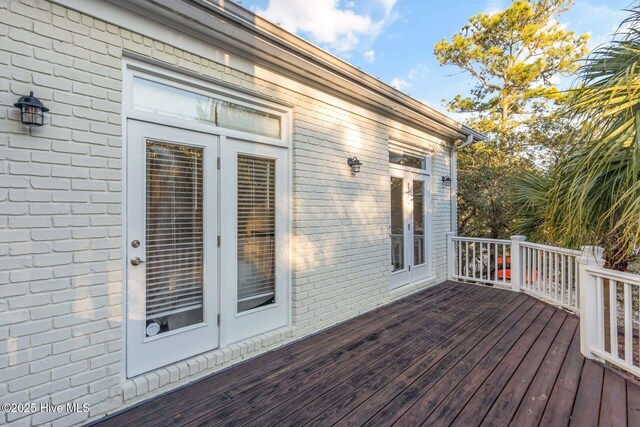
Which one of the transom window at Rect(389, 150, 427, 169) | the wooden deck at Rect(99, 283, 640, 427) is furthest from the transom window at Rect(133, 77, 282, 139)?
the transom window at Rect(389, 150, 427, 169)

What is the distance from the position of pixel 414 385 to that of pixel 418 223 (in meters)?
3.49

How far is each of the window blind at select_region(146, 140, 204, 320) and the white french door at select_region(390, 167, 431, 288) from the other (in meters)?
3.13

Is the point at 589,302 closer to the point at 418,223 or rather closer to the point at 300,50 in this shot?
the point at 418,223

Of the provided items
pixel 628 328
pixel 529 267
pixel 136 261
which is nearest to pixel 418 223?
pixel 529 267

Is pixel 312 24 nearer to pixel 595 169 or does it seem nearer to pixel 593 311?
pixel 595 169

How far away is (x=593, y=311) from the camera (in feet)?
9.71

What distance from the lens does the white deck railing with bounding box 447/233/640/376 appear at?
2668 millimetres

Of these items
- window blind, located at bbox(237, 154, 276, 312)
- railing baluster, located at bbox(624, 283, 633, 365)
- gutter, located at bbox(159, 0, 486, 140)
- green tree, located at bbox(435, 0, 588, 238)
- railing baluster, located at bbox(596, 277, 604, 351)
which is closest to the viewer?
gutter, located at bbox(159, 0, 486, 140)

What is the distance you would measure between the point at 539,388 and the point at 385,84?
3686 millimetres

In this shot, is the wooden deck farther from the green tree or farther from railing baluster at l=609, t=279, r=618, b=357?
the green tree

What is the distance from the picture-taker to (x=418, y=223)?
5570mm

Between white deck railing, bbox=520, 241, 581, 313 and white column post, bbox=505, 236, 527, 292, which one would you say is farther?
white column post, bbox=505, 236, 527, 292

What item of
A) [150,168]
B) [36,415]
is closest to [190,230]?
[150,168]

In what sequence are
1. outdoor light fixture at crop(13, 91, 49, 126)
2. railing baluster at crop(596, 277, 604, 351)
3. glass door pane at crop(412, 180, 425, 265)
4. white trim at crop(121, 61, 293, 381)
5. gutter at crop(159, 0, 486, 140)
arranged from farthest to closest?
glass door pane at crop(412, 180, 425, 265) → railing baluster at crop(596, 277, 604, 351) → gutter at crop(159, 0, 486, 140) → white trim at crop(121, 61, 293, 381) → outdoor light fixture at crop(13, 91, 49, 126)
